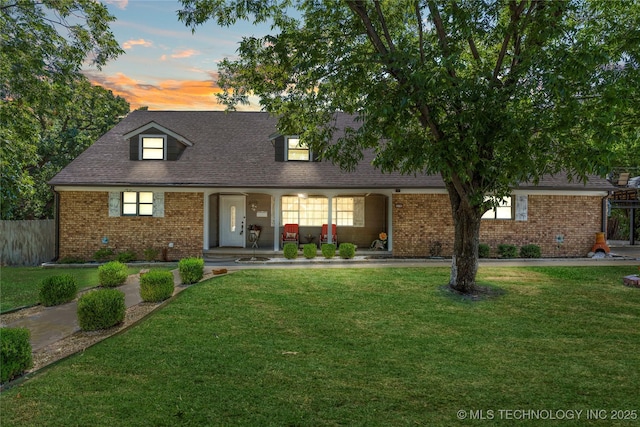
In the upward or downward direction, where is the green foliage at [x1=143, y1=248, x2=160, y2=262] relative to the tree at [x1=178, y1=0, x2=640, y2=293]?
downward

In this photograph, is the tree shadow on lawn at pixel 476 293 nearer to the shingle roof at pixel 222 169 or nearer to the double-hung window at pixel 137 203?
the shingle roof at pixel 222 169

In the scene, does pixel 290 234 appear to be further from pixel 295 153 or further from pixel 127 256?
pixel 127 256

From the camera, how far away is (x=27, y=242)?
15477 millimetres

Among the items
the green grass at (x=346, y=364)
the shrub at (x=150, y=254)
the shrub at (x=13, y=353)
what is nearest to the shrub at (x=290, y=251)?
the shrub at (x=150, y=254)

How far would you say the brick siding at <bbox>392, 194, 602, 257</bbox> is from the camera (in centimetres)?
1566

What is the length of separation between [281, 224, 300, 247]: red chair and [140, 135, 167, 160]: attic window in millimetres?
6178

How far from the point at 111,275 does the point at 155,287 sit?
8.58 feet

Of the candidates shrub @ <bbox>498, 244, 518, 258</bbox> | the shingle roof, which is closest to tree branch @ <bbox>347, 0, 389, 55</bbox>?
the shingle roof

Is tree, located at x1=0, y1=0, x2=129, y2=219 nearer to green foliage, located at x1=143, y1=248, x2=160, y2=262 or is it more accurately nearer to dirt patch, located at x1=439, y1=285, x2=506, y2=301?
green foliage, located at x1=143, y1=248, x2=160, y2=262

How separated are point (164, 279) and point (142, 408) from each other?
489 centimetres

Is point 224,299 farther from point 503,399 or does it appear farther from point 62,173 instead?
point 62,173

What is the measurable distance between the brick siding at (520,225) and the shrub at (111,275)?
389 inches

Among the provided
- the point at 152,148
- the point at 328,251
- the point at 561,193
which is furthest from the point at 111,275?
Answer: the point at 561,193

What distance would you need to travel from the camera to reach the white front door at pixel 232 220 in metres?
17.9
